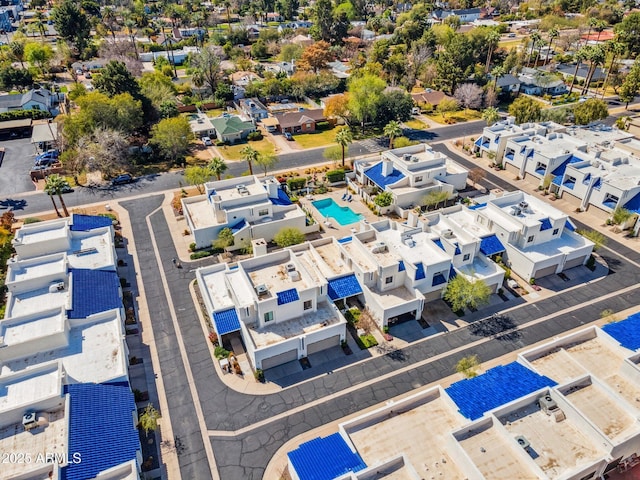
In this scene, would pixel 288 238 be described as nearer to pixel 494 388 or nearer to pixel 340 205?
pixel 340 205

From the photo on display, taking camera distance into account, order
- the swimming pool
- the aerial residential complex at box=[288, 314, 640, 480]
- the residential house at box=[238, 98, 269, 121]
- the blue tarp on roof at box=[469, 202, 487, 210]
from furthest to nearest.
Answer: the residential house at box=[238, 98, 269, 121]
the swimming pool
the blue tarp on roof at box=[469, 202, 487, 210]
the aerial residential complex at box=[288, 314, 640, 480]

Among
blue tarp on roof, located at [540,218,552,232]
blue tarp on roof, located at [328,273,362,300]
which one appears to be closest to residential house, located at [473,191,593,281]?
blue tarp on roof, located at [540,218,552,232]

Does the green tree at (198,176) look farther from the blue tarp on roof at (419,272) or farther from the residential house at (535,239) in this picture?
the residential house at (535,239)

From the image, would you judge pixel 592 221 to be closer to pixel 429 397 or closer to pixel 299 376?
pixel 429 397

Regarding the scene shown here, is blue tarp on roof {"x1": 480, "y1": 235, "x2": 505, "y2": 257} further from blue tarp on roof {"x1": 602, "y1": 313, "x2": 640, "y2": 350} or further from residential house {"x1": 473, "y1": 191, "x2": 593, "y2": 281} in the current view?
blue tarp on roof {"x1": 602, "y1": 313, "x2": 640, "y2": 350}

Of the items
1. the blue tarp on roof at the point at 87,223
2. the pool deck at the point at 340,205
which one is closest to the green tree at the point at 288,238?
the pool deck at the point at 340,205

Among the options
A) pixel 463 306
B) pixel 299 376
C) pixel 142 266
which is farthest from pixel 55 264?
pixel 463 306

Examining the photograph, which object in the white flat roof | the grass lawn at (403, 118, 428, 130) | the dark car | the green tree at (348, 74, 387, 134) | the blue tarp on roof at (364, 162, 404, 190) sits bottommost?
the dark car
